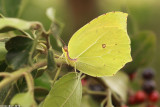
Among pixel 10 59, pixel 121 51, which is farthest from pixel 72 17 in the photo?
pixel 10 59

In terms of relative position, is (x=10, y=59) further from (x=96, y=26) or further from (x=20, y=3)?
(x=20, y=3)

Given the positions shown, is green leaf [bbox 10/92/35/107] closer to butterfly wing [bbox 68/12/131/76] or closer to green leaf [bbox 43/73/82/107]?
green leaf [bbox 43/73/82/107]

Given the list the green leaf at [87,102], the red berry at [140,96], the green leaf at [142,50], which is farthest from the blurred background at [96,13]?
the green leaf at [87,102]

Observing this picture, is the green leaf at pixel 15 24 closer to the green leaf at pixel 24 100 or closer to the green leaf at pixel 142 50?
the green leaf at pixel 24 100

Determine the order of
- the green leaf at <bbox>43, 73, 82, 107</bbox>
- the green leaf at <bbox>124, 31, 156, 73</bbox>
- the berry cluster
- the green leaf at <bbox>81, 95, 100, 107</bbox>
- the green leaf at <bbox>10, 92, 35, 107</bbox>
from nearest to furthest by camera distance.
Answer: the green leaf at <bbox>10, 92, 35, 107</bbox>
the green leaf at <bbox>43, 73, 82, 107</bbox>
the green leaf at <bbox>81, 95, 100, 107</bbox>
the green leaf at <bbox>124, 31, 156, 73</bbox>
the berry cluster

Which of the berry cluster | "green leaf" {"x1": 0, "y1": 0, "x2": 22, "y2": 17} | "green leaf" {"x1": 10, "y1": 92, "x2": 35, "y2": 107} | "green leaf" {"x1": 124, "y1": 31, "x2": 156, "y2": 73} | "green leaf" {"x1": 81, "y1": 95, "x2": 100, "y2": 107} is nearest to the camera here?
"green leaf" {"x1": 10, "y1": 92, "x2": 35, "y2": 107}

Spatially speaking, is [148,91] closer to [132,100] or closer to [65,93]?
[132,100]

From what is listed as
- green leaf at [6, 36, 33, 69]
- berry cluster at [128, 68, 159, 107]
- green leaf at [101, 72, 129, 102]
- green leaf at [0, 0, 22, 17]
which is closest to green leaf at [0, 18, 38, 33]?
green leaf at [6, 36, 33, 69]
